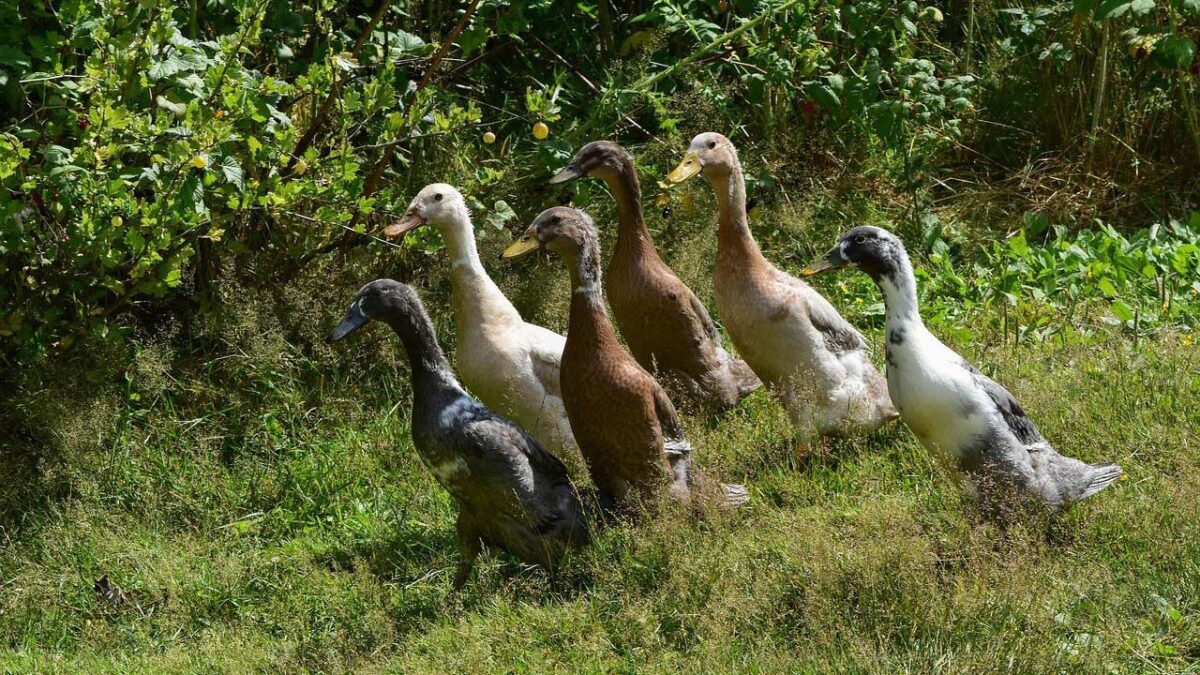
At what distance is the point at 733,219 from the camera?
18.6ft

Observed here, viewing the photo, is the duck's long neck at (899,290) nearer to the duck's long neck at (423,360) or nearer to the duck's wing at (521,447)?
the duck's wing at (521,447)

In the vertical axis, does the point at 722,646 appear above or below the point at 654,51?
below

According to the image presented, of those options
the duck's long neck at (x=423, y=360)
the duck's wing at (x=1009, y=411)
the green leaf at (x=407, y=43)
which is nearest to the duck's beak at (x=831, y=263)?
the duck's wing at (x=1009, y=411)

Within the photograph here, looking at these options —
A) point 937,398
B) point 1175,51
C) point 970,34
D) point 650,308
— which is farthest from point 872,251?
point 970,34

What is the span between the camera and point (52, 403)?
551 centimetres

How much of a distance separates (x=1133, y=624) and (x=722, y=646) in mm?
1099

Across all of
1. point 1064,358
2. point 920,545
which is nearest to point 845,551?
point 920,545

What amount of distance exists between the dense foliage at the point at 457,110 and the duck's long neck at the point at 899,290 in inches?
68.8

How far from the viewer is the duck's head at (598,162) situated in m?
5.76

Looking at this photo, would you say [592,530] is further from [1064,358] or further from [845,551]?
[1064,358]

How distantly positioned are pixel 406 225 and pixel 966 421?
2241 mm

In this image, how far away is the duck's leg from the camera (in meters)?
4.81

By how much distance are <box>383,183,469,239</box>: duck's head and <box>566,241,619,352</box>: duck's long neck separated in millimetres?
817

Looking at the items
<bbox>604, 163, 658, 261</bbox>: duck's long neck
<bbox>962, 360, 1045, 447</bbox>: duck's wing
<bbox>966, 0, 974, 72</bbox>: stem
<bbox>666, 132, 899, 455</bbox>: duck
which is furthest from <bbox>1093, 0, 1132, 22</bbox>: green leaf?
<bbox>962, 360, 1045, 447</bbox>: duck's wing
